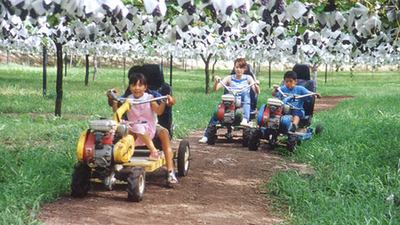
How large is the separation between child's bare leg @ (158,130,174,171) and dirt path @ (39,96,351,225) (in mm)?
270

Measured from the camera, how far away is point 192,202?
4.75 metres

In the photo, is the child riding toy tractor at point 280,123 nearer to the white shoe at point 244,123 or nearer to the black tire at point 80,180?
the white shoe at point 244,123

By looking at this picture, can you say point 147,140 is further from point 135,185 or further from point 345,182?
point 345,182

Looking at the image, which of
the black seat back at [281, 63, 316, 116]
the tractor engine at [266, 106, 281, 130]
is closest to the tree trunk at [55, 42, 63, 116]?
the black seat back at [281, 63, 316, 116]

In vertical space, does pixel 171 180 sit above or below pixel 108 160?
below

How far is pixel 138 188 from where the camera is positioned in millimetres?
4508

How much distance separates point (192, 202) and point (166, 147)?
83 centimetres

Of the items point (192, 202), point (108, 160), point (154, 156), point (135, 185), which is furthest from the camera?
point (154, 156)

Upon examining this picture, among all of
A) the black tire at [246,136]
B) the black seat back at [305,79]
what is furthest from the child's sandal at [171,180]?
the black seat back at [305,79]

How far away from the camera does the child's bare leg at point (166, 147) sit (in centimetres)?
525

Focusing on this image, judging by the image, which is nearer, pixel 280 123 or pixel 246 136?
pixel 280 123

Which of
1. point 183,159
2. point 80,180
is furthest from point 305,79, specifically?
point 80,180

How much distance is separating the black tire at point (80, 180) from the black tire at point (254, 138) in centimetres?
364

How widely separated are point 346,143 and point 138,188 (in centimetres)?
418
